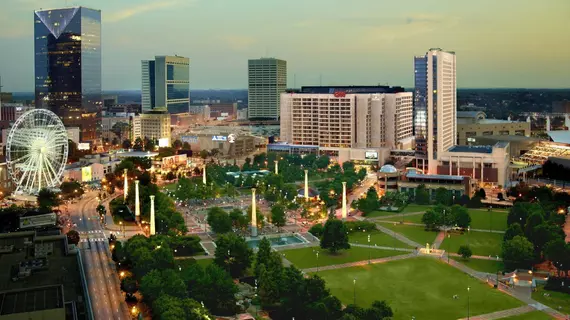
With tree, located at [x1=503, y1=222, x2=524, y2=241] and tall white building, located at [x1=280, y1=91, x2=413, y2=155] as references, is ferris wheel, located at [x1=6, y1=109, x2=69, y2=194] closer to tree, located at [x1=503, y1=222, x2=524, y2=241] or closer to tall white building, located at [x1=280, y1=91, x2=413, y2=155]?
tall white building, located at [x1=280, y1=91, x2=413, y2=155]

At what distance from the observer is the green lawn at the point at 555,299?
3712cm

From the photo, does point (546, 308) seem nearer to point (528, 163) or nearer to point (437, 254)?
point (437, 254)

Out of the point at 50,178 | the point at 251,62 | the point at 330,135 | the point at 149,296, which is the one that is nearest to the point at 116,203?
the point at 50,178

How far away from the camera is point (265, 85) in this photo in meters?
193

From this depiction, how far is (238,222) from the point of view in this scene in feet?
186

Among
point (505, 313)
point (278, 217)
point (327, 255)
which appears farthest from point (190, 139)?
point (505, 313)

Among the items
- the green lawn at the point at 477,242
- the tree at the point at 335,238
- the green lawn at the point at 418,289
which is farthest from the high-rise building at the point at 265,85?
the green lawn at the point at 418,289

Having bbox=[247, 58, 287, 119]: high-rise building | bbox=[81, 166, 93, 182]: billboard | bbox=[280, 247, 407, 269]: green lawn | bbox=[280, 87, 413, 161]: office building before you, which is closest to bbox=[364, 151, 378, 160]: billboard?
bbox=[280, 87, 413, 161]: office building

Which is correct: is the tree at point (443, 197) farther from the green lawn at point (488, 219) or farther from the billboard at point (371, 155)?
the billboard at point (371, 155)

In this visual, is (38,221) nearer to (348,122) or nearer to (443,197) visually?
(443,197)

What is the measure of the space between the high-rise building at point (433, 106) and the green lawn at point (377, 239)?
97.6 feet

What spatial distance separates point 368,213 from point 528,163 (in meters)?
37.6

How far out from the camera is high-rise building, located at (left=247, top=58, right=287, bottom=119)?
191625mm

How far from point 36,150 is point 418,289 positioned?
47407 millimetres
